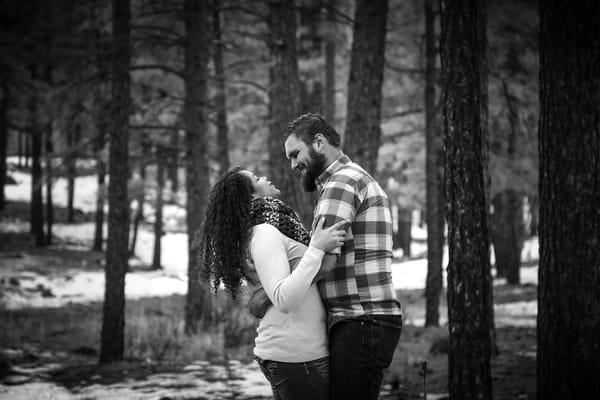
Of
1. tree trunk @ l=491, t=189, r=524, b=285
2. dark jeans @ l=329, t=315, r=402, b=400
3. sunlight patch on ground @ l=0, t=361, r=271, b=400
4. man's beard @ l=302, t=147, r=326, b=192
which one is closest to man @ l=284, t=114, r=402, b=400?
dark jeans @ l=329, t=315, r=402, b=400

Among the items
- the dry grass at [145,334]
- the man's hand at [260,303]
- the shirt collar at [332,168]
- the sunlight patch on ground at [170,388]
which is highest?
the shirt collar at [332,168]

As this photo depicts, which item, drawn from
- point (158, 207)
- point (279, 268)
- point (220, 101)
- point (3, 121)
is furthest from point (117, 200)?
point (3, 121)

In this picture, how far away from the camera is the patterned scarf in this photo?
131 inches

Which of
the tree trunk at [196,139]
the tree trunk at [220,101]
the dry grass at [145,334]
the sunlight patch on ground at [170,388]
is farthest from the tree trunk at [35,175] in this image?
the sunlight patch on ground at [170,388]

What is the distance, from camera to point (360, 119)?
31.8 feet

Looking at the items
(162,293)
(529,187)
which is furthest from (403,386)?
(162,293)

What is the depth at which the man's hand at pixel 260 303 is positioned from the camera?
3.29 m

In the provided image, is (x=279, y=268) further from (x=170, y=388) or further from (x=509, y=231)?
(x=509, y=231)

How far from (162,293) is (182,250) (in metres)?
14.9

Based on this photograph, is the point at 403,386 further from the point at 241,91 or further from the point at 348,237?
the point at 241,91

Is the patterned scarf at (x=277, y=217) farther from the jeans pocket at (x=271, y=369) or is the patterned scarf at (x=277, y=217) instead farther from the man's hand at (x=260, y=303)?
the jeans pocket at (x=271, y=369)

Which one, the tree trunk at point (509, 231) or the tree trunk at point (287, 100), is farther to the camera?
the tree trunk at point (509, 231)

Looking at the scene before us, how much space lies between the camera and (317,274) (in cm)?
313

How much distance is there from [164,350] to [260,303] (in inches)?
349
